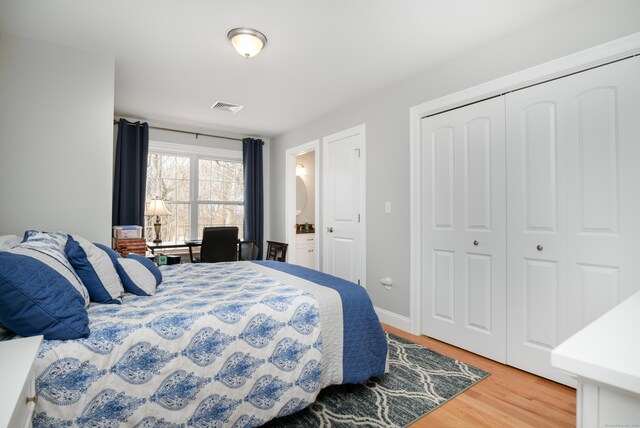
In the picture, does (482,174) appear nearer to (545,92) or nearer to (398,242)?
(545,92)

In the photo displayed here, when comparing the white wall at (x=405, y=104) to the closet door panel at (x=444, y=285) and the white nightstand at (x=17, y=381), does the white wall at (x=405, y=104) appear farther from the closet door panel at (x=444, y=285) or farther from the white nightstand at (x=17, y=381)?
the white nightstand at (x=17, y=381)

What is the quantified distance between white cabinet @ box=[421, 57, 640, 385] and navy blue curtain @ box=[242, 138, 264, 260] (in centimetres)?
303

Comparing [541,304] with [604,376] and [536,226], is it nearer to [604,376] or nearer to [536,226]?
[536,226]

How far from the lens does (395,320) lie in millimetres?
3264

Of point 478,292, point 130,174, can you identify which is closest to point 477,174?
point 478,292

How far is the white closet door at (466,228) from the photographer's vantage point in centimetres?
251

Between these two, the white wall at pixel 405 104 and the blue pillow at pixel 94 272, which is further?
the white wall at pixel 405 104

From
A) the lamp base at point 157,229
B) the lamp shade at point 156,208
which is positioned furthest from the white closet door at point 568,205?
the lamp base at point 157,229

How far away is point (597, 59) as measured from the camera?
1.98 metres

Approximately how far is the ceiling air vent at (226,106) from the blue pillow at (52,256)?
2.65 meters

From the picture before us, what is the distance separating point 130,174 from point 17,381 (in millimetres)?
4010

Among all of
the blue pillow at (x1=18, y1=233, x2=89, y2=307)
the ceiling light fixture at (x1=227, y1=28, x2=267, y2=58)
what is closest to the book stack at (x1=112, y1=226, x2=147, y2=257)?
the blue pillow at (x1=18, y1=233, x2=89, y2=307)

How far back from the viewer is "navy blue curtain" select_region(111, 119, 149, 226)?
13.6ft

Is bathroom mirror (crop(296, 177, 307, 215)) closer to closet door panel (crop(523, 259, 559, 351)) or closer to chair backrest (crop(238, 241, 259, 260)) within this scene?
chair backrest (crop(238, 241, 259, 260))
